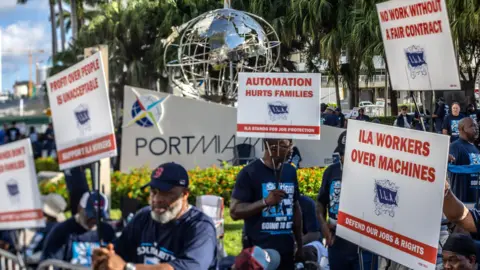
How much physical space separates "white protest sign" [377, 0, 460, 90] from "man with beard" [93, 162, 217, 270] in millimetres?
2304

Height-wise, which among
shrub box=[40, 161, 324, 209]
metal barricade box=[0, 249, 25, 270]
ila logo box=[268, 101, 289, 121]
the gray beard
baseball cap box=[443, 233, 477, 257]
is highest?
ila logo box=[268, 101, 289, 121]

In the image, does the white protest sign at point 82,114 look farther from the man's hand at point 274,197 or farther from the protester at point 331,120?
the protester at point 331,120

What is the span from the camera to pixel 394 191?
4227mm

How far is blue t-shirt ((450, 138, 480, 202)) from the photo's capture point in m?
8.27

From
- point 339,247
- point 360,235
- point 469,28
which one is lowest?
point 339,247

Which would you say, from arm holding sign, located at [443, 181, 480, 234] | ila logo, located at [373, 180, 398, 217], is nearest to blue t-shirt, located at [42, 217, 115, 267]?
ila logo, located at [373, 180, 398, 217]

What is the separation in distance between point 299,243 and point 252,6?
80.1 feet

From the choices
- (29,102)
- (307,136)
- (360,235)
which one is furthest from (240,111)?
(29,102)

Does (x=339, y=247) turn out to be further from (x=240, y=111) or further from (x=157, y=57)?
(x=157, y=57)

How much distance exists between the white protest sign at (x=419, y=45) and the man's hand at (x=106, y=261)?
2.97m

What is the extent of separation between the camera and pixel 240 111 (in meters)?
7.70

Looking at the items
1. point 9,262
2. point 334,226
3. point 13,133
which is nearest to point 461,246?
point 334,226

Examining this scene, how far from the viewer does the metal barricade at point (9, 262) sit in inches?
213

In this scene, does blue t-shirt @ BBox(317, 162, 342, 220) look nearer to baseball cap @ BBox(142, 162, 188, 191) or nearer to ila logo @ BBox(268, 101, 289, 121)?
ila logo @ BBox(268, 101, 289, 121)
